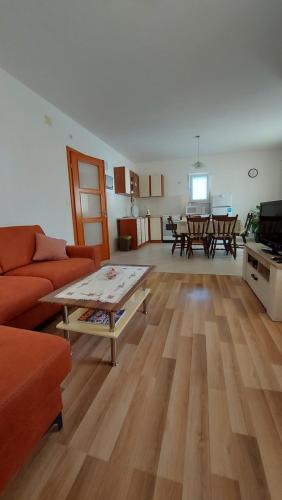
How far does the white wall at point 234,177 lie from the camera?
621cm

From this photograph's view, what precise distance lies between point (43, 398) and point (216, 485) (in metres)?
0.70

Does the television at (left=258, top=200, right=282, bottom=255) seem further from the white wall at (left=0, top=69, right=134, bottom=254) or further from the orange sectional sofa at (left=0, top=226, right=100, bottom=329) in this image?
the white wall at (left=0, top=69, right=134, bottom=254)

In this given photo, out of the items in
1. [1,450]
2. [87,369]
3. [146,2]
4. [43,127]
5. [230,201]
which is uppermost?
[146,2]

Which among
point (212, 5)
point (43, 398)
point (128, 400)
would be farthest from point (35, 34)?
point (128, 400)

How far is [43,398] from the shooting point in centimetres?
87

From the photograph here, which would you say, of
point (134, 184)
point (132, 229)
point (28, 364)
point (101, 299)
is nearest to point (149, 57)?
point (101, 299)

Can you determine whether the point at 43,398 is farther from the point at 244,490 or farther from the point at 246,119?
the point at 246,119

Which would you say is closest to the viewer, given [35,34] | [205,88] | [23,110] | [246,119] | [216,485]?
[216,485]

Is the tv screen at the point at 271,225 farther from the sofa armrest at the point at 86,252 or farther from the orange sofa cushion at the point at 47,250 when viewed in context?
the orange sofa cushion at the point at 47,250

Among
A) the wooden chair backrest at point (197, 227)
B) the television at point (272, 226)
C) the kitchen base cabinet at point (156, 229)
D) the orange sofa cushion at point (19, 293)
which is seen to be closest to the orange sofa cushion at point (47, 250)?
the orange sofa cushion at point (19, 293)

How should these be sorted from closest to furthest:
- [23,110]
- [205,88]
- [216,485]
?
[216,485] < [23,110] < [205,88]

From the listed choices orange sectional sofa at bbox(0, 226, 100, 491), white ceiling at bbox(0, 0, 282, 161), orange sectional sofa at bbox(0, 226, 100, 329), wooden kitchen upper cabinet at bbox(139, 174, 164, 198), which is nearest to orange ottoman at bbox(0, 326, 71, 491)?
orange sectional sofa at bbox(0, 226, 100, 491)

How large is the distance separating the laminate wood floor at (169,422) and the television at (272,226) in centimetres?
85

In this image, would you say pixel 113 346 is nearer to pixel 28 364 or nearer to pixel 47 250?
pixel 28 364
